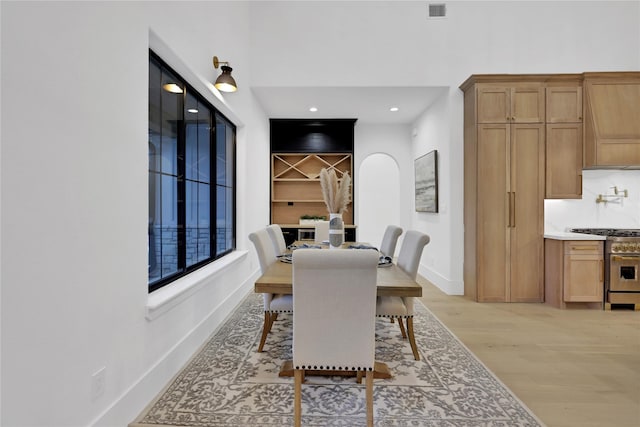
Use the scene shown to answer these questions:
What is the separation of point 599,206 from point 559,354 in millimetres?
2661

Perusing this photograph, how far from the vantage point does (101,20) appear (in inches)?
59.9

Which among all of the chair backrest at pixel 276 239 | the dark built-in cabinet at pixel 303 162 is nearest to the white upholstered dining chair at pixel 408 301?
the chair backrest at pixel 276 239

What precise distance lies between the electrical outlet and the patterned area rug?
338 millimetres

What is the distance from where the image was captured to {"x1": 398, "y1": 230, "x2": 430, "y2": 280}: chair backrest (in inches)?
98.4

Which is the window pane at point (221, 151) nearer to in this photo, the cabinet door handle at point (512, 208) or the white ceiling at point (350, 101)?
Answer: the white ceiling at point (350, 101)

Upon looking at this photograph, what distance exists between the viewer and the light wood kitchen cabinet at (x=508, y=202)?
156 inches

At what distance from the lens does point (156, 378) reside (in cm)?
200

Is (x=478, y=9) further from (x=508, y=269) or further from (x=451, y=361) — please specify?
(x=451, y=361)

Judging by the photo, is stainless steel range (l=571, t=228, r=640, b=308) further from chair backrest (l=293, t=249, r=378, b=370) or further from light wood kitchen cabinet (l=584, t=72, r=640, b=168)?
chair backrest (l=293, t=249, r=378, b=370)

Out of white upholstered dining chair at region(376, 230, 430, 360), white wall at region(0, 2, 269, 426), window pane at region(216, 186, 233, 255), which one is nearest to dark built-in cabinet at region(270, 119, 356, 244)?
window pane at region(216, 186, 233, 255)

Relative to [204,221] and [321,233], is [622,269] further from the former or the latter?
[204,221]

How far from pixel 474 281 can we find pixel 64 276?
4.01m

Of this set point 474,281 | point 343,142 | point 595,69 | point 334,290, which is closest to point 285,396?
point 334,290

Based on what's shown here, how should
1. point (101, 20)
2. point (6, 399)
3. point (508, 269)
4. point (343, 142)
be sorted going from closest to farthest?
point (6, 399) → point (101, 20) → point (508, 269) → point (343, 142)
